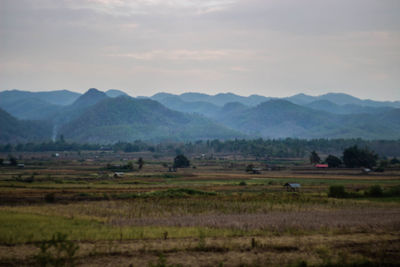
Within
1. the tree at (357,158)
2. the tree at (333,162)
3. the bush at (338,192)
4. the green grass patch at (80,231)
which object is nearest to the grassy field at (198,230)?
the green grass patch at (80,231)

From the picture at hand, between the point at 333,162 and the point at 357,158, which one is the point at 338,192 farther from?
the point at 333,162

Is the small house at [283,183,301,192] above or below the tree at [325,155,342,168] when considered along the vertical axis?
below

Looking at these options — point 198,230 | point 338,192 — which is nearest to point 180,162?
point 338,192

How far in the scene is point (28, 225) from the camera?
1147 inches

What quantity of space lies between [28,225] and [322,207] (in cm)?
2462

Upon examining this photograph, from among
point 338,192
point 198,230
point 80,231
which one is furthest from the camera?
point 338,192

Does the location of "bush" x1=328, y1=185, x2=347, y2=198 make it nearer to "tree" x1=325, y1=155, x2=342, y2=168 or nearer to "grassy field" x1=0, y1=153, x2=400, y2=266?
"grassy field" x1=0, y1=153, x2=400, y2=266

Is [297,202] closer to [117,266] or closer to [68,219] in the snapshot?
[68,219]

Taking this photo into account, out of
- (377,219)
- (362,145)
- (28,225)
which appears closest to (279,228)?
(377,219)

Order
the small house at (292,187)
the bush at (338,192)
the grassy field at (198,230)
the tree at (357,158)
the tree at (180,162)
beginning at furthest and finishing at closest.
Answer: the tree at (180,162), the tree at (357,158), the small house at (292,187), the bush at (338,192), the grassy field at (198,230)

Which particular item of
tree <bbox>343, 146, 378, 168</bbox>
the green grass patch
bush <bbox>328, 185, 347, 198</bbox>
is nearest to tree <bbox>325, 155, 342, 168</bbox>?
tree <bbox>343, 146, 378, 168</bbox>

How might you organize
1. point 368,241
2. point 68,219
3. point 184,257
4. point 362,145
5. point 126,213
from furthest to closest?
point 362,145 → point 126,213 → point 68,219 → point 368,241 → point 184,257

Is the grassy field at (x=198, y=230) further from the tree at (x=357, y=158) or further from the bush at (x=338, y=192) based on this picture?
the tree at (x=357, y=158)

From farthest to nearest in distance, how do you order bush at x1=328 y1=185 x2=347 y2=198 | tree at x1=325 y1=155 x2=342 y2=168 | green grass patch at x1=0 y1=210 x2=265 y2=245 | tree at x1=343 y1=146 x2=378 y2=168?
1. tree at x1=325 y1=155 x2=342 y2=168
2. tree at x1=343 y1=146 x2=378 y2=168
3. bush at x1=328 y1=185 x2=347 y2=198
4. green grass patch at x1=0 y1=210 x2=265 y2=245
